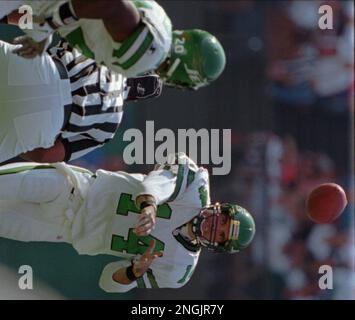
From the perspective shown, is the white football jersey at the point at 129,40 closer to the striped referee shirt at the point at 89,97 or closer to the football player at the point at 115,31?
the football player at the point at 115,31

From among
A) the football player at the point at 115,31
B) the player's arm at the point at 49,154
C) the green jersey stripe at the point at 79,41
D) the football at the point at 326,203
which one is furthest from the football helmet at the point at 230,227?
the green jersey stripe at the point at 79,41

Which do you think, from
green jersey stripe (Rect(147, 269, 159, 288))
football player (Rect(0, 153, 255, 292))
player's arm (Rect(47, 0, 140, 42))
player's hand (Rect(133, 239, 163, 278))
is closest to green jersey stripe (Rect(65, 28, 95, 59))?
player's arm (Rect(47, 0, 140, 42))

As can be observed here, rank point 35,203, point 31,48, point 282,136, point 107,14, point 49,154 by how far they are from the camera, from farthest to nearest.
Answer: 1. point 282,136
2. point 35,203
3. point 49,154
4. point 31,48
5. point 107,14

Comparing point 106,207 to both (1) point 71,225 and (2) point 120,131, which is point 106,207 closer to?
(1) point 71,225

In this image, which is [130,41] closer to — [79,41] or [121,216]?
[79,41]

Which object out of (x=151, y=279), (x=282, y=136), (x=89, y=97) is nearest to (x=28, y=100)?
(x=89, y=97)

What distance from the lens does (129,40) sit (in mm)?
2213

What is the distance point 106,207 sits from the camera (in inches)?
114

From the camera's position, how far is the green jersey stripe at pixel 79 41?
2350 mm

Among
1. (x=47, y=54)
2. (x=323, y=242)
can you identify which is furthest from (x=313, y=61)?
(x=47, y=54)

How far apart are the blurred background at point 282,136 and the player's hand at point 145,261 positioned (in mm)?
1041

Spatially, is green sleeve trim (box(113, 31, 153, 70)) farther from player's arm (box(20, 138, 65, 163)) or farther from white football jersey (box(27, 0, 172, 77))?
player's arm (box(20, 138, 65, 163))

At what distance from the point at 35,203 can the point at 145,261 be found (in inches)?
17.3

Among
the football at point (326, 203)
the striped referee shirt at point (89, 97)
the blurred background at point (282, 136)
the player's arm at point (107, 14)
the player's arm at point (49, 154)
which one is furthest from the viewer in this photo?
the blurred background at point (282, 136)
